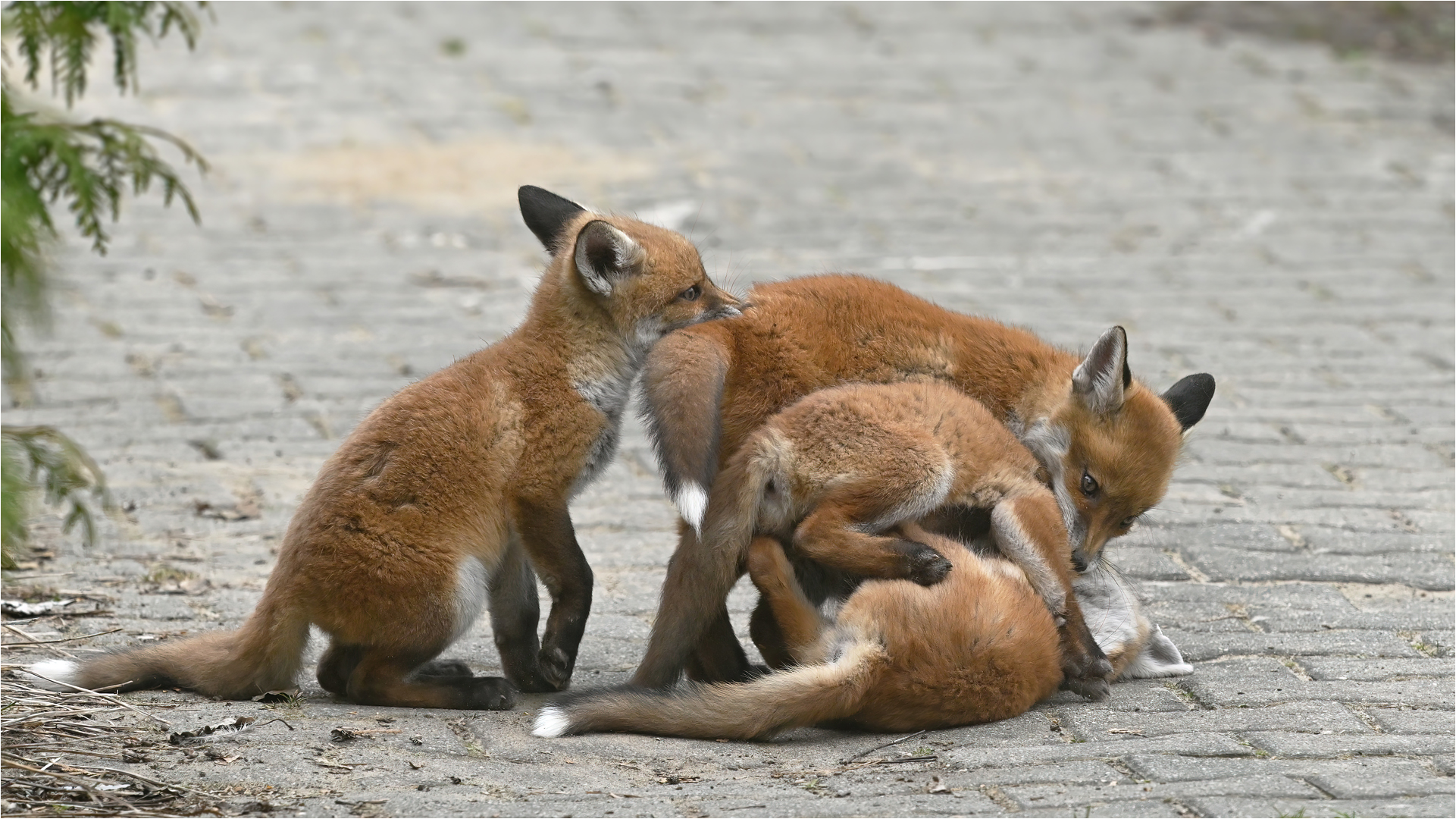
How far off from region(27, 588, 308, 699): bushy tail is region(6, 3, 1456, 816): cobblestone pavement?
0.40 ft

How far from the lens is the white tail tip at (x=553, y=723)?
5234 mm

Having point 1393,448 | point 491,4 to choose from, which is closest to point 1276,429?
point 1393,448

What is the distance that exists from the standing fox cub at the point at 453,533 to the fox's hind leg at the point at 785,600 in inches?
24.5

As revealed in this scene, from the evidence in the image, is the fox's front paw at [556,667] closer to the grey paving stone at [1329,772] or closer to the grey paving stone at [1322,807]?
the grey paving stone at [1329,772]

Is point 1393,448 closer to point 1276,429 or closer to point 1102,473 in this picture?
point 1276,429

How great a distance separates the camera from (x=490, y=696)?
567cm

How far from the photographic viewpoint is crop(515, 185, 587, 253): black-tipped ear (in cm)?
659

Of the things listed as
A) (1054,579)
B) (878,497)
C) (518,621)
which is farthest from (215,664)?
(1054,579)

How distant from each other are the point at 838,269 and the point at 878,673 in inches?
274

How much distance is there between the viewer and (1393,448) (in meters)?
8.89

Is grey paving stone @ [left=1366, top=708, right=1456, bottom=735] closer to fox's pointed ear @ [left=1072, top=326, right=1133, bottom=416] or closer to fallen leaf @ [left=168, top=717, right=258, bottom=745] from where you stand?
fox's pointed ear @ [left=1072, top=326, right=1133, bottom=416]

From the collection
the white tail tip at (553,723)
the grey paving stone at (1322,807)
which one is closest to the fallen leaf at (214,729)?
the white tail tip at (553,723)

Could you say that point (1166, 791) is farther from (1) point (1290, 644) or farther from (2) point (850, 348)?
(2) point (850, 348)

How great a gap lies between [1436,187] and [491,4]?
10635 millimetres
